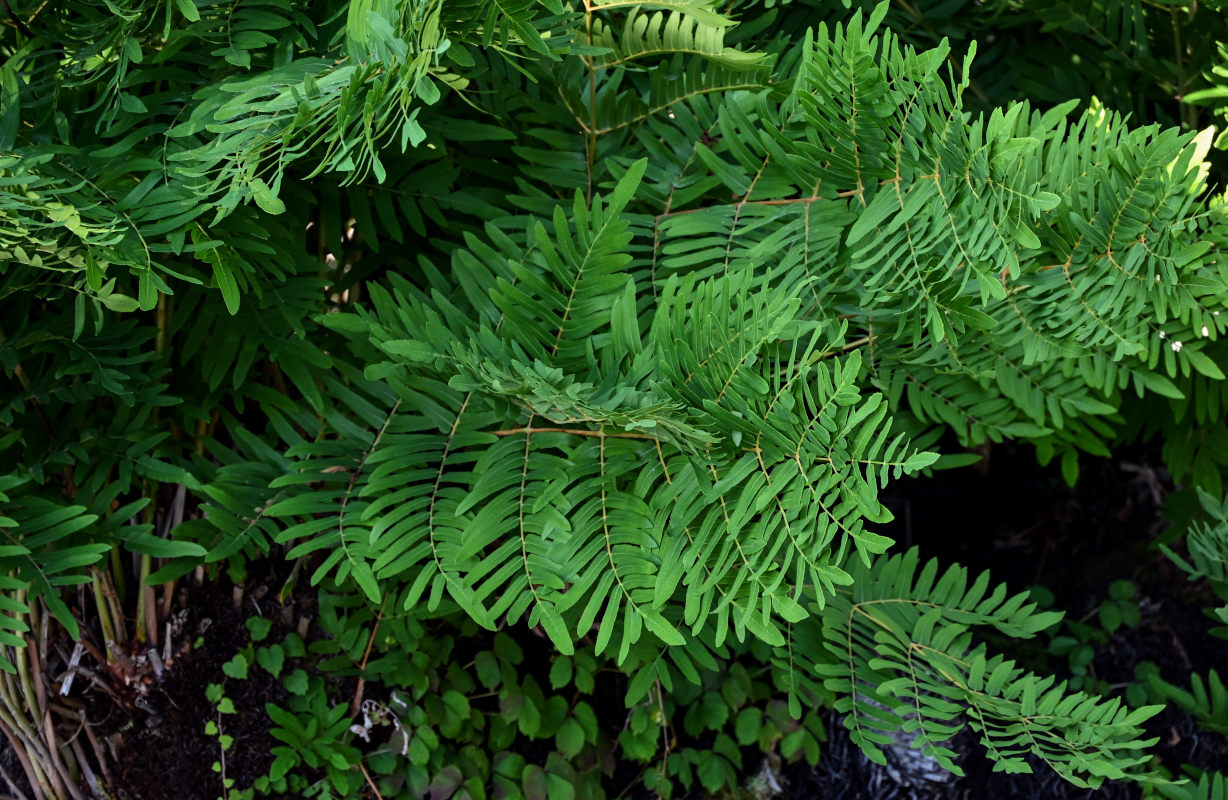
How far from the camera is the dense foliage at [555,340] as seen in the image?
29.3 inches

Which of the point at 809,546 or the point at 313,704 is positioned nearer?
the point at 809,546

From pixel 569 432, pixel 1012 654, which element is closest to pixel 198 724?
pixel 569 432

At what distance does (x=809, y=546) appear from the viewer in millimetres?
743

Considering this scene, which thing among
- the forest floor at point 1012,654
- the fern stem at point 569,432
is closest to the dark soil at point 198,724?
the forest floor at point 1012,654

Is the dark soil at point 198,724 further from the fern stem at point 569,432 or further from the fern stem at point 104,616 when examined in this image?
the fern stem at point 569,432

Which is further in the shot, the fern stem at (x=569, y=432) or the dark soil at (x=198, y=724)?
the dark soil at (x=198, y=724)

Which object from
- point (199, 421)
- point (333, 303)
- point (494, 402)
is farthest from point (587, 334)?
point (199, 421)

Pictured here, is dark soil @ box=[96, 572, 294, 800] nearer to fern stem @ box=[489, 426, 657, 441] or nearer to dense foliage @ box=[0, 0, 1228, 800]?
dense foliage @ box=[0, 0, 1228, 800]

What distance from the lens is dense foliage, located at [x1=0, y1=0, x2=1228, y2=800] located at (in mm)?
744

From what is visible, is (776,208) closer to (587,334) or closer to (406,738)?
(587,334)

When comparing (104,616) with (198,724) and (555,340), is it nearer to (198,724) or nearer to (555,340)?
(198,724)

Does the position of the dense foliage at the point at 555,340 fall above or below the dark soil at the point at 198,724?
above

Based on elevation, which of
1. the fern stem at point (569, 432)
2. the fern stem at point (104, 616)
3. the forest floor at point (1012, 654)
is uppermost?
the fern stem at point (569, 432)

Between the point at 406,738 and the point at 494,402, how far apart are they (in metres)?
0.47
